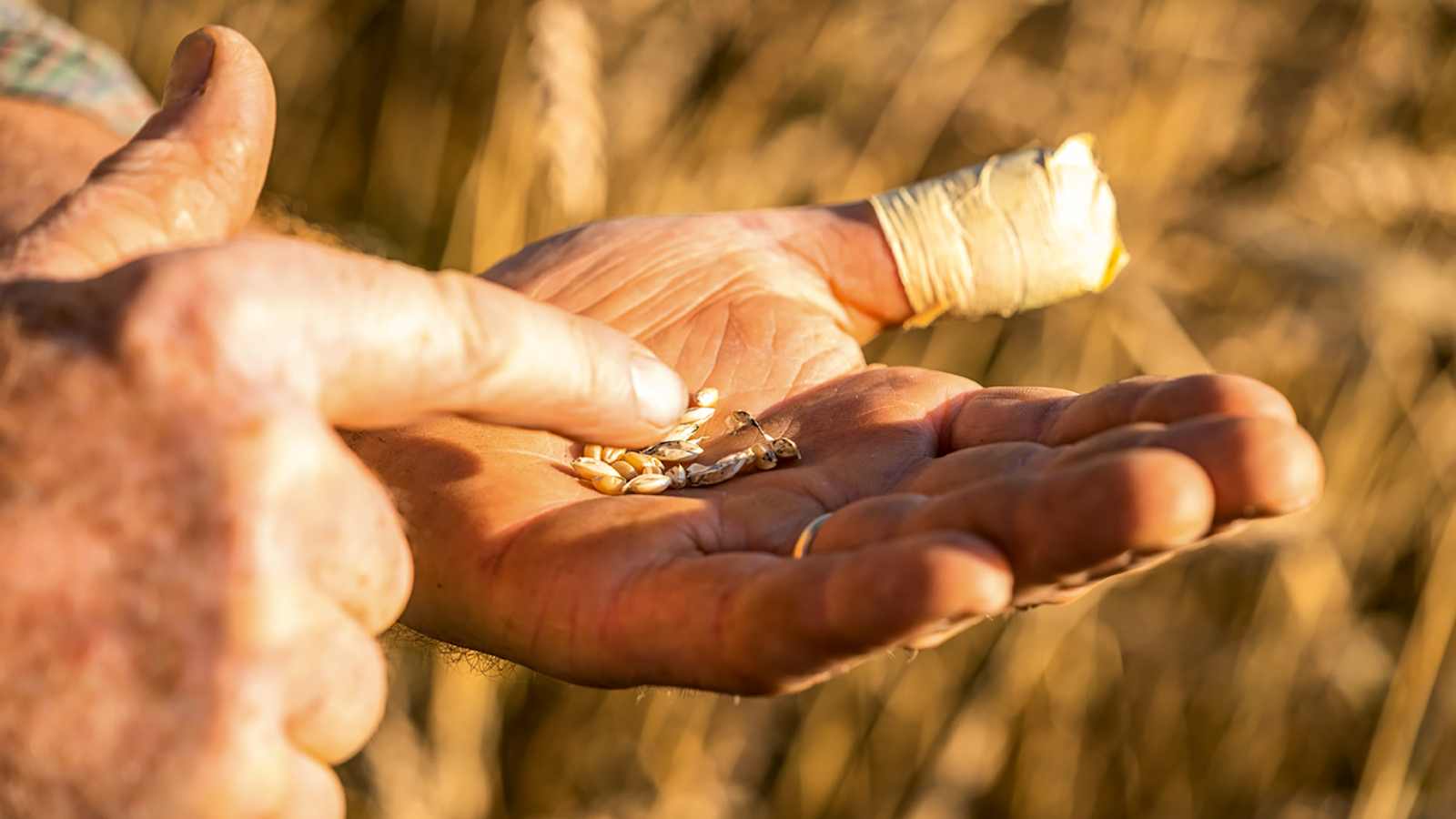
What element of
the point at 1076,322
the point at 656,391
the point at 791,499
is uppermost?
the point at 656,391

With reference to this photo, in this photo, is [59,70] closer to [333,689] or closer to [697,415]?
[697,415]

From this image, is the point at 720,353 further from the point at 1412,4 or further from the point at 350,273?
the point at 1412,4

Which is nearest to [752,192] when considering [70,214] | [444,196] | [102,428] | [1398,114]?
[444,196]

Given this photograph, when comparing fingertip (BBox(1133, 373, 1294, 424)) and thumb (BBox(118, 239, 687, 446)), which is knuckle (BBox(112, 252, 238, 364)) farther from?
fingertip (BBox(1133, 373, 1294, 424))

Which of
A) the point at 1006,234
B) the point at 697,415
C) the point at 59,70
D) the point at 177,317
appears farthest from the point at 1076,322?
the point at 177,317

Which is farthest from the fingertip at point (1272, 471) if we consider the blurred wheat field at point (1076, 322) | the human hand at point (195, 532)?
the blurred wheat field at point (1076, 322)

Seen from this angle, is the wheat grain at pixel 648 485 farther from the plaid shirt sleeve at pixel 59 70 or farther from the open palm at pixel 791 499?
the plaid shirt sleeve at pixel 59 70

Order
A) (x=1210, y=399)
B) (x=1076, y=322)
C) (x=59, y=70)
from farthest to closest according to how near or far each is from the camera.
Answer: (x=1076, y=322)
(x=59, y=70)
(x=1210, y=399)
